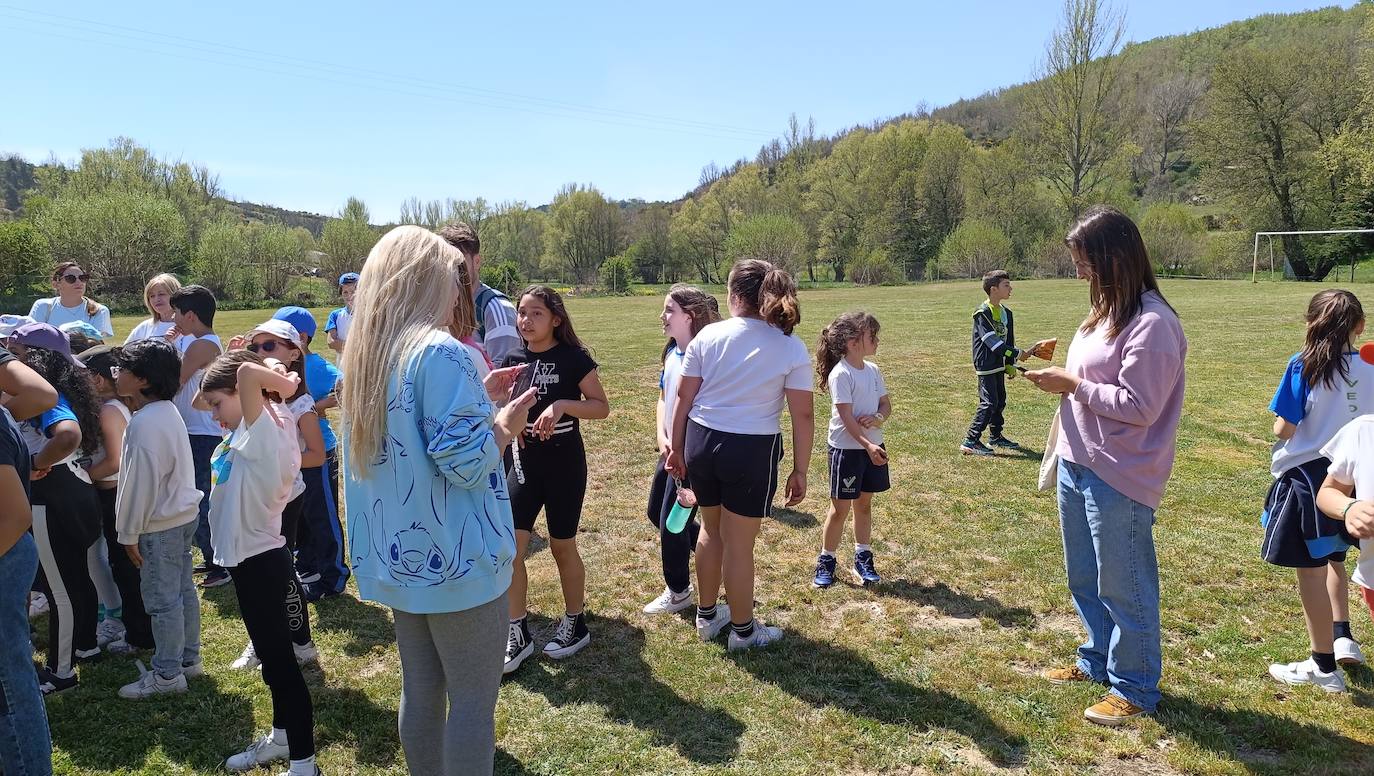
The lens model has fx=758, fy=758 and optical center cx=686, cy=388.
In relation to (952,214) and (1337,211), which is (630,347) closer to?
(1337,211)

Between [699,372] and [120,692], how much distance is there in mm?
3268

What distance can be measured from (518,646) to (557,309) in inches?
70.8

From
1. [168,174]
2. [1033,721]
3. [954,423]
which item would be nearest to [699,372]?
[1033,721]

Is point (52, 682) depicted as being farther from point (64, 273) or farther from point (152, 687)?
point (64, 273)

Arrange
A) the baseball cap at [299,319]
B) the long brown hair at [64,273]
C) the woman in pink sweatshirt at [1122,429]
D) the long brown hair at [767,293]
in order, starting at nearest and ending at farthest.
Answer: the woman in pink sweatshirt at [1122,429]
the long brown hair at [767,293]
the baseball cap at [299,319]
the long brown hair at [64,273]

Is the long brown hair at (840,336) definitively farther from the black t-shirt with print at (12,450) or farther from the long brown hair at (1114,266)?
the black t-shirt with print at (12,450)

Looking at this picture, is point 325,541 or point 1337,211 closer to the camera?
point 325,541

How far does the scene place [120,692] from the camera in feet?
12.3

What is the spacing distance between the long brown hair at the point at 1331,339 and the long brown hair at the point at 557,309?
3.47 metres

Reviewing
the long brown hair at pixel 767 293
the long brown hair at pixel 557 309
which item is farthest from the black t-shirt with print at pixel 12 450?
the long brown hair at pixel 767 293

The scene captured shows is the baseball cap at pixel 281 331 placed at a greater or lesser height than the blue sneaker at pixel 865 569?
greater

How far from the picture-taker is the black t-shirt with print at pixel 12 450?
2.30 m

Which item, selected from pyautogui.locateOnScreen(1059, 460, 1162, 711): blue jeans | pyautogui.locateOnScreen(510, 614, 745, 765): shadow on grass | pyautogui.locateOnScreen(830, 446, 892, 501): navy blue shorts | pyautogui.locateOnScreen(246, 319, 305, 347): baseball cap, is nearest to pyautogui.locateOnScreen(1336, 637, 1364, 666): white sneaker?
pyautogui.locateOnScreen(1059, 460, 1162, 711): blue jeans

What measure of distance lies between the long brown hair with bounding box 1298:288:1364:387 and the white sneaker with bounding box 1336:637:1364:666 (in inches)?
52.1
